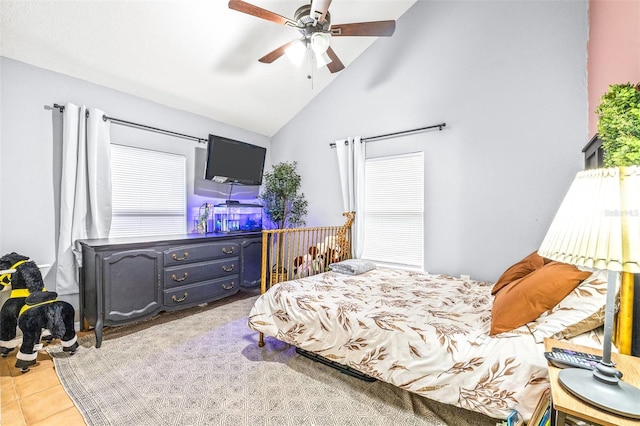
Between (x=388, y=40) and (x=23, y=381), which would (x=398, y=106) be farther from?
(x=23, y=381)

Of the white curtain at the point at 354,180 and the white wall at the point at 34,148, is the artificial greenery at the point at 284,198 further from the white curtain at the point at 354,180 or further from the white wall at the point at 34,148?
the white wall at the point at 34,148

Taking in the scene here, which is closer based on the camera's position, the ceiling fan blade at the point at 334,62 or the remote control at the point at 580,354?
the remote control at the point at 580,354

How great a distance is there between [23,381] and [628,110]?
3512mm

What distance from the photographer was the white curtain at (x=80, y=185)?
2592 mm

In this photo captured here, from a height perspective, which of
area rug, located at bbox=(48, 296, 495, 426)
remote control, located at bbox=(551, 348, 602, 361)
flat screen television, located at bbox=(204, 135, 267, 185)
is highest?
flat screen television, located at bbox=(204, 135, 267, 185)

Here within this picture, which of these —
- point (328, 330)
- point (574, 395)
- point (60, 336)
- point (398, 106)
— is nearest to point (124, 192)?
point (60, 336)

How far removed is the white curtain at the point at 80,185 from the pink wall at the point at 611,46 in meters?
3.89

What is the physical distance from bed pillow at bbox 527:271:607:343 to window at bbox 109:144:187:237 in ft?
11.6

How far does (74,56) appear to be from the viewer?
250 cm

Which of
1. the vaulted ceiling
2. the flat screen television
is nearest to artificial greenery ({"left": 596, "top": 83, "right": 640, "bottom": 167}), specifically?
the vaulted ceiling

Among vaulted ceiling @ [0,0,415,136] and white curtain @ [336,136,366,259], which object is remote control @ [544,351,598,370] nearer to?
white curtain @ [336,136,366,259]

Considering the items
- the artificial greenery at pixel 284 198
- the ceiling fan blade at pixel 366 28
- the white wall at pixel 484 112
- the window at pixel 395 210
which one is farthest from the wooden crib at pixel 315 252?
the ceiling fan blade at pixel 366 28

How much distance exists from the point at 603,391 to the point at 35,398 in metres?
2.74

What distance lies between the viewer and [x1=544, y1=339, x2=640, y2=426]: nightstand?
0.77 m
